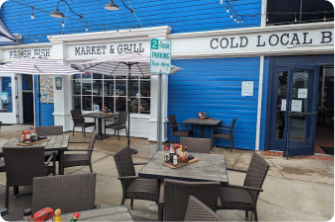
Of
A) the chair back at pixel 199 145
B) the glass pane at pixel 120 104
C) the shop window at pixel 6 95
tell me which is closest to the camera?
the chair back at pixel 199 145

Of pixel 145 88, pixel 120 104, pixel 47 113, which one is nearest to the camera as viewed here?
pixel 145 88

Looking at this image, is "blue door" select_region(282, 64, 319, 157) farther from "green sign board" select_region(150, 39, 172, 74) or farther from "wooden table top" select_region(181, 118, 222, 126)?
"green sign board" select_region(150, 39, 172, 74)

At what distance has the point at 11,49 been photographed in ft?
28.9

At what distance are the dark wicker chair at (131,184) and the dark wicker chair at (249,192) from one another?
775 millimetres

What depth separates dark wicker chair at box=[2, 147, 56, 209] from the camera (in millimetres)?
2896

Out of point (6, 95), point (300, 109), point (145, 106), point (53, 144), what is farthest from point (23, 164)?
point (6, 95)

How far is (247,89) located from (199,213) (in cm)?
491

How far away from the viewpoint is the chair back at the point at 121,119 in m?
6.81

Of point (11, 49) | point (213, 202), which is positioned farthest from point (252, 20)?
point (11, 49)

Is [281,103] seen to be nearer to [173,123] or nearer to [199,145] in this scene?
[173,123]

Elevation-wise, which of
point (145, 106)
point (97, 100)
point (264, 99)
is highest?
point (264, 99)

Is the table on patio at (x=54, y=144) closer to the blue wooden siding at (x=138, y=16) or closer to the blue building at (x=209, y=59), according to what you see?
the blue building at (x=209, y=59)

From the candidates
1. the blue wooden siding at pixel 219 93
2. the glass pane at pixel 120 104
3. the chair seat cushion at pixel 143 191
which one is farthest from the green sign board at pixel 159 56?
the glass pane at pixel 120 104

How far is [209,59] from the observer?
6.29 m
